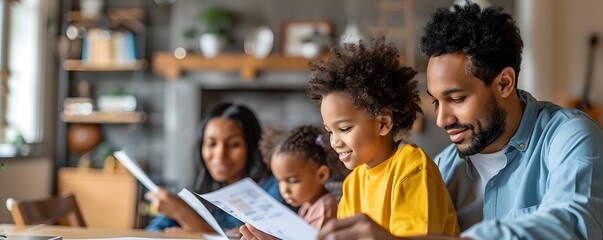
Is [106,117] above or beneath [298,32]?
beneath

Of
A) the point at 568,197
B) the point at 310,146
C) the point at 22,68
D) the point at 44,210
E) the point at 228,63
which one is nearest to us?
the point at 568,197

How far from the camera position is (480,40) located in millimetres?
1160

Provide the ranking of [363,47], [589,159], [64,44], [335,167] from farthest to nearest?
[64,44] → [335,167] → [363,47] → [589,159]

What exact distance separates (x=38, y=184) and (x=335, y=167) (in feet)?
11.4

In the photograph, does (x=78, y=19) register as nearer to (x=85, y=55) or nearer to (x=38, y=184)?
(x=85, y=55)

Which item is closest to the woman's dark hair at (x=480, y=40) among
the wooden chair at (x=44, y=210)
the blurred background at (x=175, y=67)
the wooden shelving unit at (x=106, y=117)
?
the wooden chair at (x=44, y=210)

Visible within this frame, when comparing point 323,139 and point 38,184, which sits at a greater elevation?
point 323,139

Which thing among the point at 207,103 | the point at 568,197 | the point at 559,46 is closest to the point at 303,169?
the point at 568,197

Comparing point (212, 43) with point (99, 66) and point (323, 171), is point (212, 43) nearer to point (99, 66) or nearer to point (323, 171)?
point (99, 66)

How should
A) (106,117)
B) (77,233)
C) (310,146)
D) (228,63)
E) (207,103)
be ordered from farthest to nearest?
(207,103), (106,117), (228,63), (310,146), (77,233)

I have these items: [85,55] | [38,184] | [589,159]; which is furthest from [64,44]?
[589,159]

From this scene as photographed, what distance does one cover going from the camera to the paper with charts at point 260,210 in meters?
1.06

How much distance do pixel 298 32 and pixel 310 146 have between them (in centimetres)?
320

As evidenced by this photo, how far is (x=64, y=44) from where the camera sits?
189 inches
